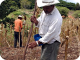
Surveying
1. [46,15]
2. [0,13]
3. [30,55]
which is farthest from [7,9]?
[46,15]

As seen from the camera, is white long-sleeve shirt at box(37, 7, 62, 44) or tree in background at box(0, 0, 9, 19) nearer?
white long-sleeve shirt at box(37, 7, 62, 44)

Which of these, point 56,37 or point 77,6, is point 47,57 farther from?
point 77,6

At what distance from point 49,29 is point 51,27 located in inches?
1.5

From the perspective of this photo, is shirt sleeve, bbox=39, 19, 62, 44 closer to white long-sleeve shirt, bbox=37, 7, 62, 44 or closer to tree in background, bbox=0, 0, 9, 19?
white long-sleeve shirt, bbox=37, 7, 62, 44

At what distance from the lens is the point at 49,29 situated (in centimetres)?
177

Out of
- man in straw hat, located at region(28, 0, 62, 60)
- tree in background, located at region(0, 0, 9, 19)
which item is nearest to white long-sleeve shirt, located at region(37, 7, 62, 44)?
man in straw hat, located at region(28, 0, 62, 60)

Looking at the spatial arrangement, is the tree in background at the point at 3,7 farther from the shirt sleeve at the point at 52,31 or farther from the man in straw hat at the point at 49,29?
the shirt sleeve at the point at 52,31

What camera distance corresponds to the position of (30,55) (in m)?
3.53

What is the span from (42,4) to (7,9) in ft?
12.1

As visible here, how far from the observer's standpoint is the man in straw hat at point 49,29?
176 cm

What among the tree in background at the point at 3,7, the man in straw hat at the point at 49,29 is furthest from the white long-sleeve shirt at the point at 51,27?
the tree in background at the point at 3,7

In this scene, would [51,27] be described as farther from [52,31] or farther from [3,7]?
[3,7]

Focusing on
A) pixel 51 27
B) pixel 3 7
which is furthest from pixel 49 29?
pixel 3 7

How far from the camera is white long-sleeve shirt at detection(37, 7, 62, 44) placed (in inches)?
69.1
